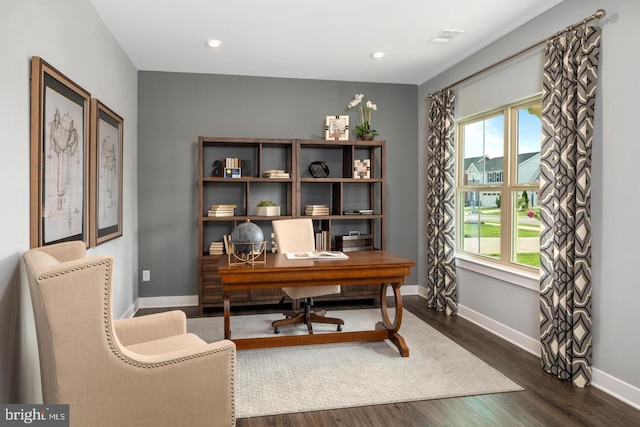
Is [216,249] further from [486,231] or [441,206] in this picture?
[486,231]

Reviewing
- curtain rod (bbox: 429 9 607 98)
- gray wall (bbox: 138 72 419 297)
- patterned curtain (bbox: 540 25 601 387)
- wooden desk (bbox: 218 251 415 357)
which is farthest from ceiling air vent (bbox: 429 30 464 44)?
wooden desk (bbox: 218 251 415 357)

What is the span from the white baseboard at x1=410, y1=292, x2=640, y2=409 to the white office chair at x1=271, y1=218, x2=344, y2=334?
4.41 ft

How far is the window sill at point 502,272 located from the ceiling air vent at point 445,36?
82.0 inches

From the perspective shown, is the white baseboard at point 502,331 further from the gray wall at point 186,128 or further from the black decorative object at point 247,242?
the gray wall at point 186,128

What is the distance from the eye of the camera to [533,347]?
339 cm

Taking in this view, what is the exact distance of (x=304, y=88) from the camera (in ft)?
16.8

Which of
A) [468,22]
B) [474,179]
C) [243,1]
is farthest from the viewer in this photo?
[474,179]

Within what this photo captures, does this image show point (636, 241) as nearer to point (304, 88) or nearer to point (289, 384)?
point (289, 384)

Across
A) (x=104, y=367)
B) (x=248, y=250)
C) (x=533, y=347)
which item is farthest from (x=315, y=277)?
(x=533, y=347)

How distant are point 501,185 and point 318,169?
203cm

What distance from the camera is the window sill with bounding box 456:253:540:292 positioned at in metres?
3.42

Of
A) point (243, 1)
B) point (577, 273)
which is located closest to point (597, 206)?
point (577, 273)

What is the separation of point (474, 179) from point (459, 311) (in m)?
1.37

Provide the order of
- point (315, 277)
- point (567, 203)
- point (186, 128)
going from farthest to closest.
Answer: point (186, 128), point (315, 277), point (567, 203)
